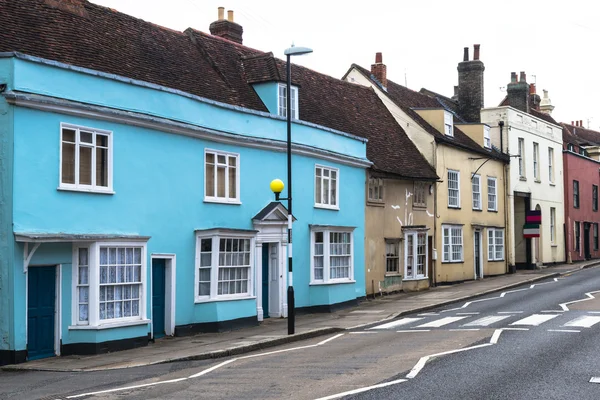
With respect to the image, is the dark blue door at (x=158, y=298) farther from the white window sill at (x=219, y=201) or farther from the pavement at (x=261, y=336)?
the white window sill at (x=219, y=201)

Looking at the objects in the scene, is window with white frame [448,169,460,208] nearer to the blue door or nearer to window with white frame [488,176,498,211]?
window with white frame [488,176,498,211]

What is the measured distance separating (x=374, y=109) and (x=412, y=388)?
24.8 metres

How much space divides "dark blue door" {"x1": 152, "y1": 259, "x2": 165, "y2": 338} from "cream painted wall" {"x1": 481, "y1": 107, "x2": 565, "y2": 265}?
87.5 ft

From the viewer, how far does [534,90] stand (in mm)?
55375

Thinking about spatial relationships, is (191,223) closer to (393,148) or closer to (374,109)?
(393,148)

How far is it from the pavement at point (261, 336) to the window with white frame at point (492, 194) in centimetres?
894

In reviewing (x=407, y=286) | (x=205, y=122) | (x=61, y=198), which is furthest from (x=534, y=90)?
(x=61, y=198)

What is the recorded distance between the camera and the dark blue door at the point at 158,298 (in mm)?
19344

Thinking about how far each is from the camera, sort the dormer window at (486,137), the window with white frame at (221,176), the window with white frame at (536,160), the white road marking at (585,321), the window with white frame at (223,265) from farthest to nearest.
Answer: the window with white frame at (536,160), the dormer window at (486,137), the window with white frame at (221,176), the window with white frame at (223,265), the white road marking at (585,321)

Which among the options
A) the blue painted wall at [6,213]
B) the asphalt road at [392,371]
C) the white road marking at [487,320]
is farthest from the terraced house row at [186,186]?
the white road marking at [487,320]

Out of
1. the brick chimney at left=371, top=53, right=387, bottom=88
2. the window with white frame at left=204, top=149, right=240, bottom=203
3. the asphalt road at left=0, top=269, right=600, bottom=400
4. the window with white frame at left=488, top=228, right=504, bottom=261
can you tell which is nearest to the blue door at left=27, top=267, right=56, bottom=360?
the asphalt road at left=0, top=269, right=600, bottom=400

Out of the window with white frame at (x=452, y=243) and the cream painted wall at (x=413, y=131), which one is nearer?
the cream painted wall at (x=413, y=131)

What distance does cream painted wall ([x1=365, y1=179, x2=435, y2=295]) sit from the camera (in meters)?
29.8

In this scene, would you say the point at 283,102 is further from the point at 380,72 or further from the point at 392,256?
the point at 380,72
